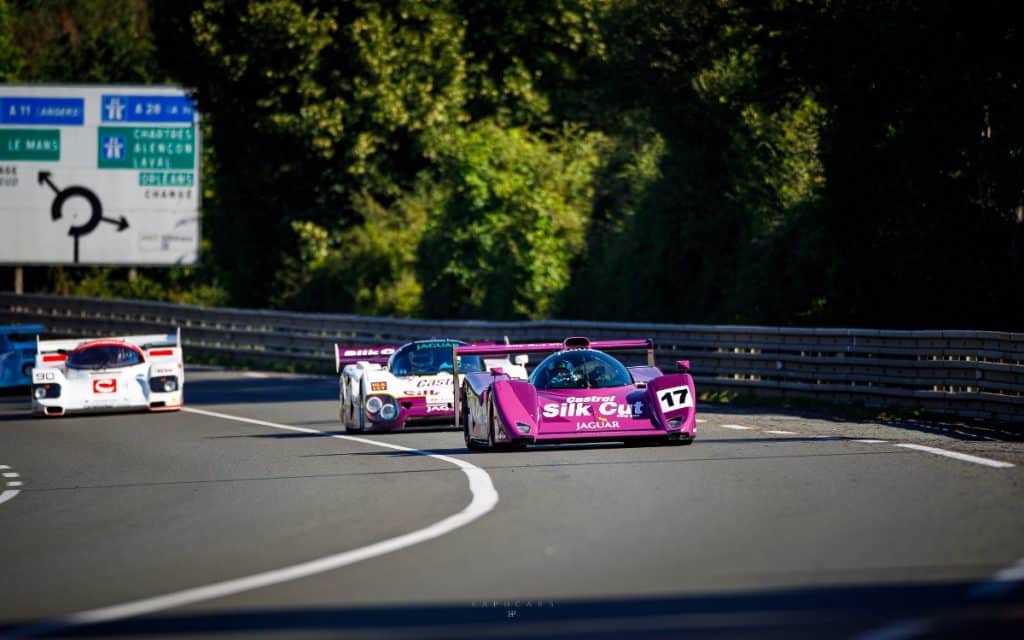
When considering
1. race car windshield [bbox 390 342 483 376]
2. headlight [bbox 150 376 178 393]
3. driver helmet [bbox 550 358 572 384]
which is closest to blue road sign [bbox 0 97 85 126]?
headlight [bbox 150 376 178 393]

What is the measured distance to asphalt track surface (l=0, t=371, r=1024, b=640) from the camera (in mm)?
7676

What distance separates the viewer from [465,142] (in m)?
42.2

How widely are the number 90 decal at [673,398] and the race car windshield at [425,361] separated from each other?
4478 mm

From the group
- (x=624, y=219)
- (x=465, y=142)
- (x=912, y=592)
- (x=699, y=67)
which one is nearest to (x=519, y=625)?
(x=912, y=592)

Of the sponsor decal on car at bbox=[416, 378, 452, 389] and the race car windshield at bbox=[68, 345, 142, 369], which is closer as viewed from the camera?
the sponsor decal on car at bbox=[416, 378, 452, 389]

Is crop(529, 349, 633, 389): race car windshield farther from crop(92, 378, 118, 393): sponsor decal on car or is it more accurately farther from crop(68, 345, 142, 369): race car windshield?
crop(68, 345, 142, 369): race car windshield

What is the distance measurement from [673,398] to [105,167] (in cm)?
3113

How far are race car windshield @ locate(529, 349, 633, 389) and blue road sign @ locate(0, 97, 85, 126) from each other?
30290 mm

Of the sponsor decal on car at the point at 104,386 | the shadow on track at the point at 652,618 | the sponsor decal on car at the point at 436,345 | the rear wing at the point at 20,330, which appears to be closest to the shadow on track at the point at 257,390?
the sponsor decal on car at the point at 104,386

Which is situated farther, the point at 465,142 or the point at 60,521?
the point at 465,142

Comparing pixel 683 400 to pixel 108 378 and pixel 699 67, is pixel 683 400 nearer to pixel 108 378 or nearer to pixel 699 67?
pixel 108 378

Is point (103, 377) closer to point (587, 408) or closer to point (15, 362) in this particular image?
point (15, 362)

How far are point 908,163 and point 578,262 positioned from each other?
15812 mm

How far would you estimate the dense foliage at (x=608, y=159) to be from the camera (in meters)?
25.7
